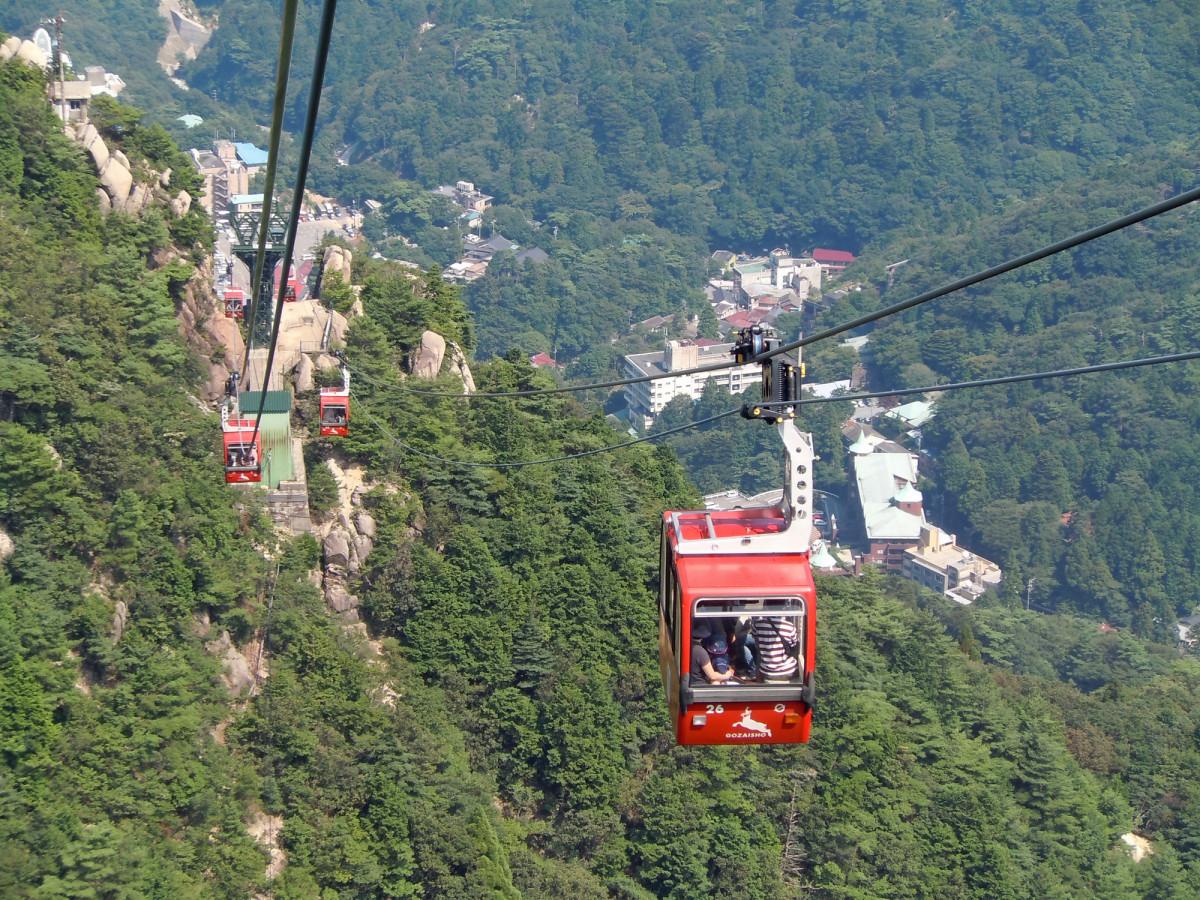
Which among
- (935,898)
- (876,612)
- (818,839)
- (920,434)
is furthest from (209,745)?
(920,434)

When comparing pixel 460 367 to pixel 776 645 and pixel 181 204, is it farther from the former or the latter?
pixel 776 645

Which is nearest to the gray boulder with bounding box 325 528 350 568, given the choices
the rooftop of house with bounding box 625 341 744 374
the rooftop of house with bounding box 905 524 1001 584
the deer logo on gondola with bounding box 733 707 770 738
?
the deer logo on gondola with bounding box 733 707 770 738

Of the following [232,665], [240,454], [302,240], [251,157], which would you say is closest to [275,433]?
[240,454]

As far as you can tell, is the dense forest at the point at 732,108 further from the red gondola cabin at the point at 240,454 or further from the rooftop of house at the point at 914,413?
the red gondola cabin at the point at 240,454

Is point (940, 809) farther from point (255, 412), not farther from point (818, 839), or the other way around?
point (255, 412)

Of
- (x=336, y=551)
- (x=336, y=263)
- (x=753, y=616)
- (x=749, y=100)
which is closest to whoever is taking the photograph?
(x=753, y=616)

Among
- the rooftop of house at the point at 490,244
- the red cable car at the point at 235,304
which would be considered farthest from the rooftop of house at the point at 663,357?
the red cable car at the point at 235,304

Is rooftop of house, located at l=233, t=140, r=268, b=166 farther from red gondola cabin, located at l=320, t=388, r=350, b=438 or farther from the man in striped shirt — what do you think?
the man in striped shirt
